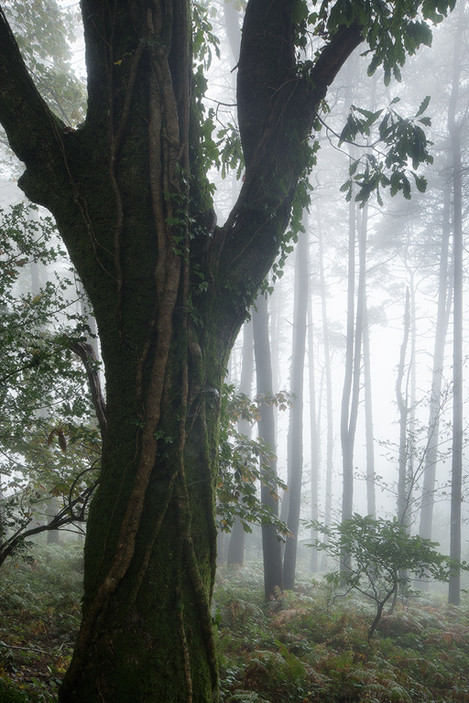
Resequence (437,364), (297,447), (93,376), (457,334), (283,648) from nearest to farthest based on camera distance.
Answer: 1. (93,376)
2. (283,648)
3. (297,447)
4. (457,334)
5. (437,364)

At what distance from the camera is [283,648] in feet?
14.7

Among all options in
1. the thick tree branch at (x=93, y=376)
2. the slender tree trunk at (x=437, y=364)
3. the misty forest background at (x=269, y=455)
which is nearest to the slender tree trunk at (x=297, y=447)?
the misty forest background at (x=269, y=455)

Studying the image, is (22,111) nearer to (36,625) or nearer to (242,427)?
(36,625)

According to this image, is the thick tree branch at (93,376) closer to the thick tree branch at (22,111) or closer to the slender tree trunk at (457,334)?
the thick tree branch at (22,111)

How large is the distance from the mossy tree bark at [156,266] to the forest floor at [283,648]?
2.12 feet

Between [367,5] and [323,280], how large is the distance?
21553mm

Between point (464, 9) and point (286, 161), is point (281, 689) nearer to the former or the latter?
point (286, 161)

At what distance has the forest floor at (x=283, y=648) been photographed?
3641mm

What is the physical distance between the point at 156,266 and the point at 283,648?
4247 millimetres

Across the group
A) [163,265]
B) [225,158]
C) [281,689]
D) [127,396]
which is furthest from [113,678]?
[225,158]

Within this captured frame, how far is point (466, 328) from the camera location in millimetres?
24344

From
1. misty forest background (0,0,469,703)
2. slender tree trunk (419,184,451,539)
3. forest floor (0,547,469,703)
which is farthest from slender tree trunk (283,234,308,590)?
slender tree trunk (419,184,451,539)

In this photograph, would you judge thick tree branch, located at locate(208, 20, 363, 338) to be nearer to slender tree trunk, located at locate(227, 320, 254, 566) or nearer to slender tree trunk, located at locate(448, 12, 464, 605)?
slender tree trunk, located at locate(227, 320, 254, 566)

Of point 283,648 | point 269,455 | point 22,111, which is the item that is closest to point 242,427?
point 269,455
